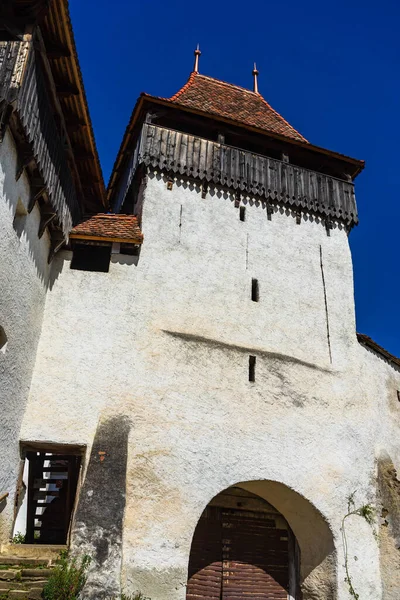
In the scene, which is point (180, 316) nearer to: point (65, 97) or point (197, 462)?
point (197, 462)

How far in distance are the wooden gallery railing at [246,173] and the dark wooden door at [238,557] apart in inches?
290

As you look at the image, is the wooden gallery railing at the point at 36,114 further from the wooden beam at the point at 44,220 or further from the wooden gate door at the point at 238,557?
the wooden gate door at the point at 238,557

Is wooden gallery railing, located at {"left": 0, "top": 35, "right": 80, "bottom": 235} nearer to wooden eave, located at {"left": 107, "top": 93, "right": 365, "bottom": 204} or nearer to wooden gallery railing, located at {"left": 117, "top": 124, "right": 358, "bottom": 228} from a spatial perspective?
wooden gallery railing, located at {"left": 117, "top": 124, "right": 358, "bottom": 228}

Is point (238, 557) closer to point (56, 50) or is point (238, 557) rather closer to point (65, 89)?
point (65, 89)

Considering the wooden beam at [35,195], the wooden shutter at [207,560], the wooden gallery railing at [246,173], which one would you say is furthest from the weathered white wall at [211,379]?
the wooden beam at [35,195]

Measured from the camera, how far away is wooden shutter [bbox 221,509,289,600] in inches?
437

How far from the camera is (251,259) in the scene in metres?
12.7

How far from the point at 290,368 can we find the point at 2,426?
5977mm

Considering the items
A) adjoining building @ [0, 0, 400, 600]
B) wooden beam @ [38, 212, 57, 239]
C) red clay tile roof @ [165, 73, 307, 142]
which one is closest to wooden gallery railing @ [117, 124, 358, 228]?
adjoining building @ [0, 0, 400, 600]

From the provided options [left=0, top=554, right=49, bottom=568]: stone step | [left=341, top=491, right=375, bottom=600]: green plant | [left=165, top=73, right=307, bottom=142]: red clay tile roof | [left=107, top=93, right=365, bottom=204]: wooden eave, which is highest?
[left=165, top=73, right=307, bottom=142]: red clay tile roof

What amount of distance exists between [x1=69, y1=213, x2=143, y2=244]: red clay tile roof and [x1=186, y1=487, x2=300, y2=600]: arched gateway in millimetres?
5852

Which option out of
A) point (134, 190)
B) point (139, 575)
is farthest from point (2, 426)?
point (134, 190)

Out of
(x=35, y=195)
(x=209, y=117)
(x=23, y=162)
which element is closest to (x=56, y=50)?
(x=23, y=162)

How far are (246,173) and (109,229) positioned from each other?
12.4 feet
